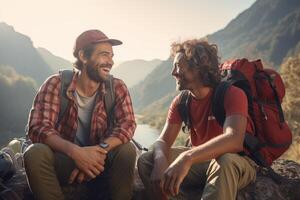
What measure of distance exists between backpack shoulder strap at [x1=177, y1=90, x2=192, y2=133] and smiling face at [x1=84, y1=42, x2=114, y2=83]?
925 millimetres

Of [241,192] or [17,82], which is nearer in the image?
[241,192]

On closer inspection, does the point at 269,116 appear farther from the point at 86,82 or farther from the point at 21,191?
the point at 21,191

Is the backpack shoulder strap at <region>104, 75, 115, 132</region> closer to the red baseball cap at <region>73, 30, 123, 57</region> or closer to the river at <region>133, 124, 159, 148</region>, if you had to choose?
the red baseball cap at <region>73, 30, 123, 57</region>

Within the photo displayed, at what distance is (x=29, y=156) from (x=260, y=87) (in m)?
2.58

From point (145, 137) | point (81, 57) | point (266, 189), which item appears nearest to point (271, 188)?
point (266, 189)

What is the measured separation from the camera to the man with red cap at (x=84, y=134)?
12.3 feet

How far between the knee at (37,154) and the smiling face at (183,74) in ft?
5.00

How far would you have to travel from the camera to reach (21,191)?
436 centimetres

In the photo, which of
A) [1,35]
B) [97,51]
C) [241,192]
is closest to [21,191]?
[97,51]

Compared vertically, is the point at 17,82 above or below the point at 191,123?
below

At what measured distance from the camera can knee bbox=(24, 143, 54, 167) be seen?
368cm

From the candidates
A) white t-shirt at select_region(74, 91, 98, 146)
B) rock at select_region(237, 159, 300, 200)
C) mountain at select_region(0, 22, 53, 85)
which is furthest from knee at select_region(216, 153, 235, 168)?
mountain at select_region(0, 22, 53, 85)

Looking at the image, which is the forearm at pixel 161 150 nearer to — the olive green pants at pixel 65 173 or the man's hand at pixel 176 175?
the olive green pants at pixel 65 173

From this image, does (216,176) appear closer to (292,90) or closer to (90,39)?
(90,39)
